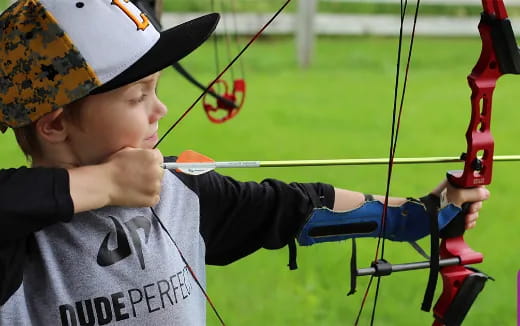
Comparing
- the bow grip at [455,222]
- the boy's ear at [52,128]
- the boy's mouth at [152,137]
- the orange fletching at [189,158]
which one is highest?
the boy's ear at [52,128]

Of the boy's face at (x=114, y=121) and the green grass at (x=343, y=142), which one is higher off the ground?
the boy's face at (x=114, y=121)

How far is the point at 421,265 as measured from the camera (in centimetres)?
117

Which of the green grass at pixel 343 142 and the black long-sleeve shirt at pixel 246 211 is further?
the green grass at pixel 343 142

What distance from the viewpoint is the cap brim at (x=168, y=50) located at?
Result: 96 cm

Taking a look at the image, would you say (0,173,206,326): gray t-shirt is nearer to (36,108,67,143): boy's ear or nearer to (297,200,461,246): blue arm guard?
(36,108,67,143): boy's ear

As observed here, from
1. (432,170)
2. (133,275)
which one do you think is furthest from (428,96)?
(133,275)

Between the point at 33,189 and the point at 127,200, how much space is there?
0.11 m

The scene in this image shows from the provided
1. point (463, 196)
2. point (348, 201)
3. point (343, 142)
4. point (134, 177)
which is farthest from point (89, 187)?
point (343, 142)

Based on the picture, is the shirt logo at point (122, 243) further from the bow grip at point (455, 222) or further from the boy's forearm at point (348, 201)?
the bow grip at point (455, 222)

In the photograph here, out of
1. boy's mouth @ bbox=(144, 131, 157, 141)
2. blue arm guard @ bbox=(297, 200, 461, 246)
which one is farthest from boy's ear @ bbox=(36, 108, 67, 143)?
blue arm guard @ bbox=(297, 200, 461, 246)

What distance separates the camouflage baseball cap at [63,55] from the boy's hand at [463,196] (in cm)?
46

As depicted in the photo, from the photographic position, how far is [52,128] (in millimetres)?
980

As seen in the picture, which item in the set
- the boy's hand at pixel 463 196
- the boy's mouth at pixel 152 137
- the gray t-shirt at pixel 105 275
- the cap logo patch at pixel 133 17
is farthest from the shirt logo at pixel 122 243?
the boy's hand at pixel 463 196

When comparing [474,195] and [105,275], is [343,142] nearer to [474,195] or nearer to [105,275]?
[474,195]
